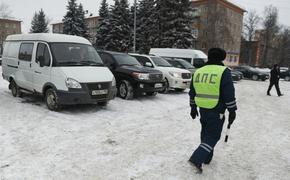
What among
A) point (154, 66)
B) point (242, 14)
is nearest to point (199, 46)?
point (242, 14)

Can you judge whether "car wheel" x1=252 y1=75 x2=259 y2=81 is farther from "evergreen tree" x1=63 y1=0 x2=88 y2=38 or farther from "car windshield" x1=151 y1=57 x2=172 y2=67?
"evergreen tree" x1=63 y1=0 x2=88 y2=38

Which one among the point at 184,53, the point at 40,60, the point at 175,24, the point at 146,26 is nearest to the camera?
the point at 40,60

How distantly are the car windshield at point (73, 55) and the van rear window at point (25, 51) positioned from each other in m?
1.13

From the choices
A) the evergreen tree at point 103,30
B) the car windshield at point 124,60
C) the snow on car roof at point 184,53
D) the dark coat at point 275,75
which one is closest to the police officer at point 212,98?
the car windshield at point 124,60

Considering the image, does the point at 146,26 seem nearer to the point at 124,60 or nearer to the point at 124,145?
the point at 124,60

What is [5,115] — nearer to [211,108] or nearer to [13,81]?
[13,81]

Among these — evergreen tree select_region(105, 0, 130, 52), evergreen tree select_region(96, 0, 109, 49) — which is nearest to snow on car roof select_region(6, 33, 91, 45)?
evergreen tree select_region(105, 0, 130, 52)

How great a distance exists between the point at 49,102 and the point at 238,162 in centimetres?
542

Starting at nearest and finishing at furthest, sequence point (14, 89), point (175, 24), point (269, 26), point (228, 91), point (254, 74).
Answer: point (228, 91) < point (14, 89) < point (254, 74) < point (175, 24) < point (269, 26)

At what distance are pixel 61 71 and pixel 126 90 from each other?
3233 mm

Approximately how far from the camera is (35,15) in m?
59.0

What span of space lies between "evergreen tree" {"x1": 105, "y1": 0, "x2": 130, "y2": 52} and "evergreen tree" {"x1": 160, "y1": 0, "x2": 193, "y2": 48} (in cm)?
724

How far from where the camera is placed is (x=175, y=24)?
115ft

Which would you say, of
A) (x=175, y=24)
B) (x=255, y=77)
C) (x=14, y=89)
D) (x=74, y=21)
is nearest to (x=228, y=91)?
(x=14, y=89)
